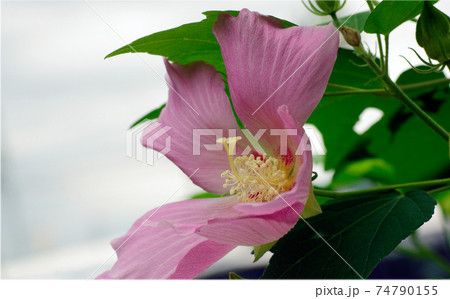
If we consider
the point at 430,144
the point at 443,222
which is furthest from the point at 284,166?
the point at 443,222

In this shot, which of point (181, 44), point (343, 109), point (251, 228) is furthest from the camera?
point (343, 109)

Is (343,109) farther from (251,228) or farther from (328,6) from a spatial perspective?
(251,228)

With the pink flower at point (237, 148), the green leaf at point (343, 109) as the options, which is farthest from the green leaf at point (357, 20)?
the pink flower at point (237, 148)

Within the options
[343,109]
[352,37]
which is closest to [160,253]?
[352,37]

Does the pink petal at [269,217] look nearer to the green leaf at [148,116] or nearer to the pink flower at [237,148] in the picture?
the pink flower at [237,148]

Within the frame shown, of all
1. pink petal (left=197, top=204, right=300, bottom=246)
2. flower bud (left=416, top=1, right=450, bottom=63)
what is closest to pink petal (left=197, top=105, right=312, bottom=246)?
pink petal (left=197, top=204, right=300, bottom=246)

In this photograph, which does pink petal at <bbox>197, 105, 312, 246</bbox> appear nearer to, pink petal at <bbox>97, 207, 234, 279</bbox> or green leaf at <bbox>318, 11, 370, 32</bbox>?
pink petal at <bbox>97, 207, 234, 279</bbox>
